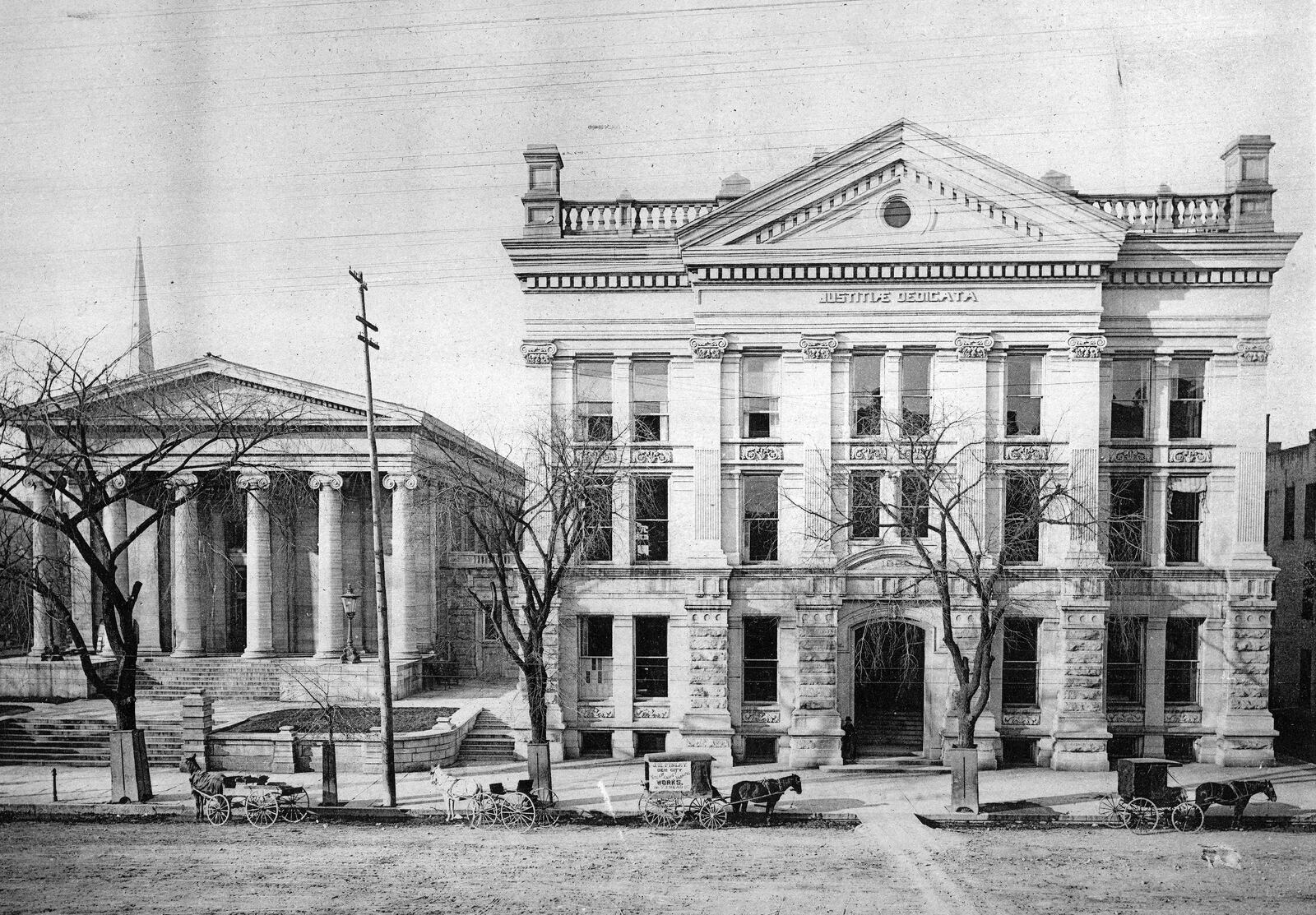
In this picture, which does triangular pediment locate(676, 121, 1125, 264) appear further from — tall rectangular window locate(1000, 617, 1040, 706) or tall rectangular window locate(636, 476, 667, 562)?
tall rectangular window locate(1000, 617, 1040, 706)

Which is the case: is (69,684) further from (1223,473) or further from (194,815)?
(1223,473)

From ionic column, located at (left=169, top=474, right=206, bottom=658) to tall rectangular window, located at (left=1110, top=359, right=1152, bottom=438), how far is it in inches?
1212

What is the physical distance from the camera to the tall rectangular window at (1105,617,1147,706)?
24.5 m

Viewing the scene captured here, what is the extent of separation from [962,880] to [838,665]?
9.05 m

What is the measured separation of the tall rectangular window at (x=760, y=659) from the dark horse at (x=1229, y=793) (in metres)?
9.89

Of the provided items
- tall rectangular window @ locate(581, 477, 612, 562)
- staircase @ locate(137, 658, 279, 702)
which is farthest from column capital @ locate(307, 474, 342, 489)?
tall rectangular window @ locate(581, 477, 612, 562)

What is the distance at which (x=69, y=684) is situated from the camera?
31547 mm

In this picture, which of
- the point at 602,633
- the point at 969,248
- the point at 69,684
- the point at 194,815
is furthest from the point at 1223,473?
the point at 69,684

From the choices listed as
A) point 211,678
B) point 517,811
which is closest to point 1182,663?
point 517,811

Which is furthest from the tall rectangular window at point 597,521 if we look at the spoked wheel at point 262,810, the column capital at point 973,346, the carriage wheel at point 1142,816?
the carriage wheel at point 1142,816

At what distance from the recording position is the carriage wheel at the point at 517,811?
18.5 metres

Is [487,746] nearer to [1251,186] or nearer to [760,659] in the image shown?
[760,659]

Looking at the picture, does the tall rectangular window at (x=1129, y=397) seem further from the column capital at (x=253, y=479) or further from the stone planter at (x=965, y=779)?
the column capital at (x=253, y=479)

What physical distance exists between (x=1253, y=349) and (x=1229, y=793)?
11777mm
